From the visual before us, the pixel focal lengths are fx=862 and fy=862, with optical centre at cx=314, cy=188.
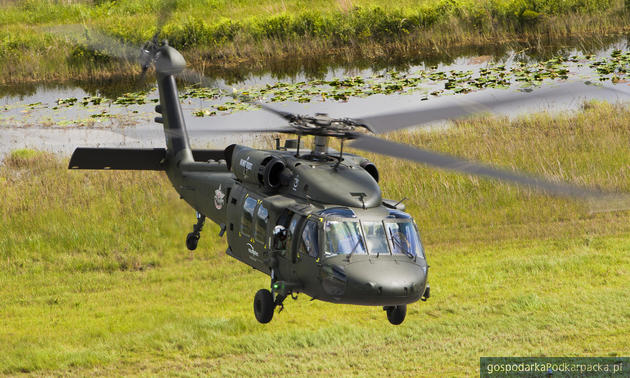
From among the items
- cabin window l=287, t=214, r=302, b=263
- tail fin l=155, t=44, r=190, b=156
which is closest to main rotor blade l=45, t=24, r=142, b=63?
tail fin l=155, t=44, r=190, b=156

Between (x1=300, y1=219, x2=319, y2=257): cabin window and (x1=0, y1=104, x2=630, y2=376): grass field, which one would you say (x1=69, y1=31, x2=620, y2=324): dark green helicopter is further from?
(x1=0, y1=104, x2=630, y2=376): grass field

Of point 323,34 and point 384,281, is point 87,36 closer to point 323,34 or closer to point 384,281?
point 323,34

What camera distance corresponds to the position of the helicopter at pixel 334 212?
12.4 meters

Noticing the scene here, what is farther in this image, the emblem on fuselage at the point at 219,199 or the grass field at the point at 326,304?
the grass field at the point at 326,304

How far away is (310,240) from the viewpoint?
44.0 ft

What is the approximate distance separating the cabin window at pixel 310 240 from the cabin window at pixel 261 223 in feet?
3.90

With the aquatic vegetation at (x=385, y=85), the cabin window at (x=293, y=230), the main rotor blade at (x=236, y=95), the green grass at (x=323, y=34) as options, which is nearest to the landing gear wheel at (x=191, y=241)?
the main rotor blade at (x=236, y=95)

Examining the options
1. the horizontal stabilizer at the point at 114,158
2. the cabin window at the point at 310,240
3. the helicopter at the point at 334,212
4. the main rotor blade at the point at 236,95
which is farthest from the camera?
the horizontal stabilizer at the point at 114,158

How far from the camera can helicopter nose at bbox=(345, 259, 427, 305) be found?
12.3m

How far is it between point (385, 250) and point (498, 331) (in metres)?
6.62

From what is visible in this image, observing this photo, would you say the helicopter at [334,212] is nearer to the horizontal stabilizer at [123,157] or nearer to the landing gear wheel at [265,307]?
the landing gear wheel at [265,307]

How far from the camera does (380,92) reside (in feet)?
116

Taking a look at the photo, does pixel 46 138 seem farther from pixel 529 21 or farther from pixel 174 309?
pixel 529 21

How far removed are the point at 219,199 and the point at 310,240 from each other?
4041mm
